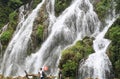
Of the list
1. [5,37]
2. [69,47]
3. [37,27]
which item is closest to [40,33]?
[37,27]

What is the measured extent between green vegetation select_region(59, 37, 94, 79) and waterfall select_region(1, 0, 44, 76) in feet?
19.3

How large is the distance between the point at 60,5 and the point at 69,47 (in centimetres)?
798

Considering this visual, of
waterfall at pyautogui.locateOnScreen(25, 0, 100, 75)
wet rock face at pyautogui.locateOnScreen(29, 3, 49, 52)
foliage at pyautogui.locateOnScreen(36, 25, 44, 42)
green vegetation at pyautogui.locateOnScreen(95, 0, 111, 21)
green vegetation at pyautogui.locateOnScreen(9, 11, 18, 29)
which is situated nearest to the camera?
waterfall at pyautogui.locateOnScreen(25, 0, 100, 75)

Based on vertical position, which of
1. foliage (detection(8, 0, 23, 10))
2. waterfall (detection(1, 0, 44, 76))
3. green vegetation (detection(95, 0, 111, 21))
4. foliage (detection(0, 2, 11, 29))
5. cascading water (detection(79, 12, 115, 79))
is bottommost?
cascading water (detection(79, 12, 115, 79))

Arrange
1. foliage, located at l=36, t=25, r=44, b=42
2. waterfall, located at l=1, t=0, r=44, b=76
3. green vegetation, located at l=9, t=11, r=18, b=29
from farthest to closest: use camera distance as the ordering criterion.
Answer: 1. green vegetation, located at l=9, t=11, r=18, b=29
2. foliage, located at l=36, t=25, r=44, b=42
3. waterfall, located at l=1, t=0, r=44, b=76

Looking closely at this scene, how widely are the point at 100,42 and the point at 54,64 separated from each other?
395 centimetres

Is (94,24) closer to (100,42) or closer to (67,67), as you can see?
(100,42)

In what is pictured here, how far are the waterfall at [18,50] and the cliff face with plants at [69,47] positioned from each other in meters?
0.57

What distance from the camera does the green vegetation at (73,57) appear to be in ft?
78.6

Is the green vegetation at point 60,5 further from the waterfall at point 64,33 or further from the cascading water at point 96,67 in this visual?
the cascading water at point 96,67

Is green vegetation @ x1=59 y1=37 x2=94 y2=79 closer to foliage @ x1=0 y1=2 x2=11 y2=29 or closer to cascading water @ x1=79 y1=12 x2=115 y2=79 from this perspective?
cascading water @ x1=79 y1=12 x2=115 y2=79

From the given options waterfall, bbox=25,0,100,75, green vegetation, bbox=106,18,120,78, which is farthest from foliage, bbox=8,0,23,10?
green vegetation, bbox=106,18,120,78

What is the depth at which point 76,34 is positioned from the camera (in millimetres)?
29609

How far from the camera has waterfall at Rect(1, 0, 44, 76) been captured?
99.1 feet
